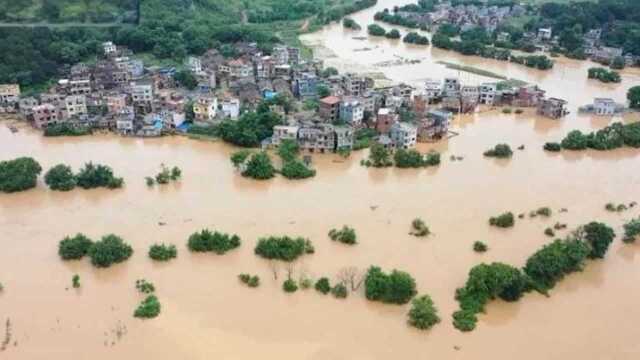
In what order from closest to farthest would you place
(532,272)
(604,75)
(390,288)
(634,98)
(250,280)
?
(390,288), (532,272), (250,280), (634,98), (604,75)

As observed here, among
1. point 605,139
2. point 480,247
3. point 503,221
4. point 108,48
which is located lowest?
point 480,247

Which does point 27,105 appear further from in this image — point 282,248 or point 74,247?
point 282,248

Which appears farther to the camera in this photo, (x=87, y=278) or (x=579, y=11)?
(x=579, y=11)

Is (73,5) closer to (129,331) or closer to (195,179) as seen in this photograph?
(195,179)

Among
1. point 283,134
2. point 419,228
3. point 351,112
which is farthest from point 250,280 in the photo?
point 351,112

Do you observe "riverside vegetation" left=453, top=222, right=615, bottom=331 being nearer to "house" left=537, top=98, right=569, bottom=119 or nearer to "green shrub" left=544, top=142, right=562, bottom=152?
"green shrub" left=544, top=142, right=562, bottom=152

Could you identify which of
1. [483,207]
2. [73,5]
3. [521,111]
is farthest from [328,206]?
[73,5]

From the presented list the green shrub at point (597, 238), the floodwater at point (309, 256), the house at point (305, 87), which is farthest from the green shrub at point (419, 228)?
the house at point (305, 87)
